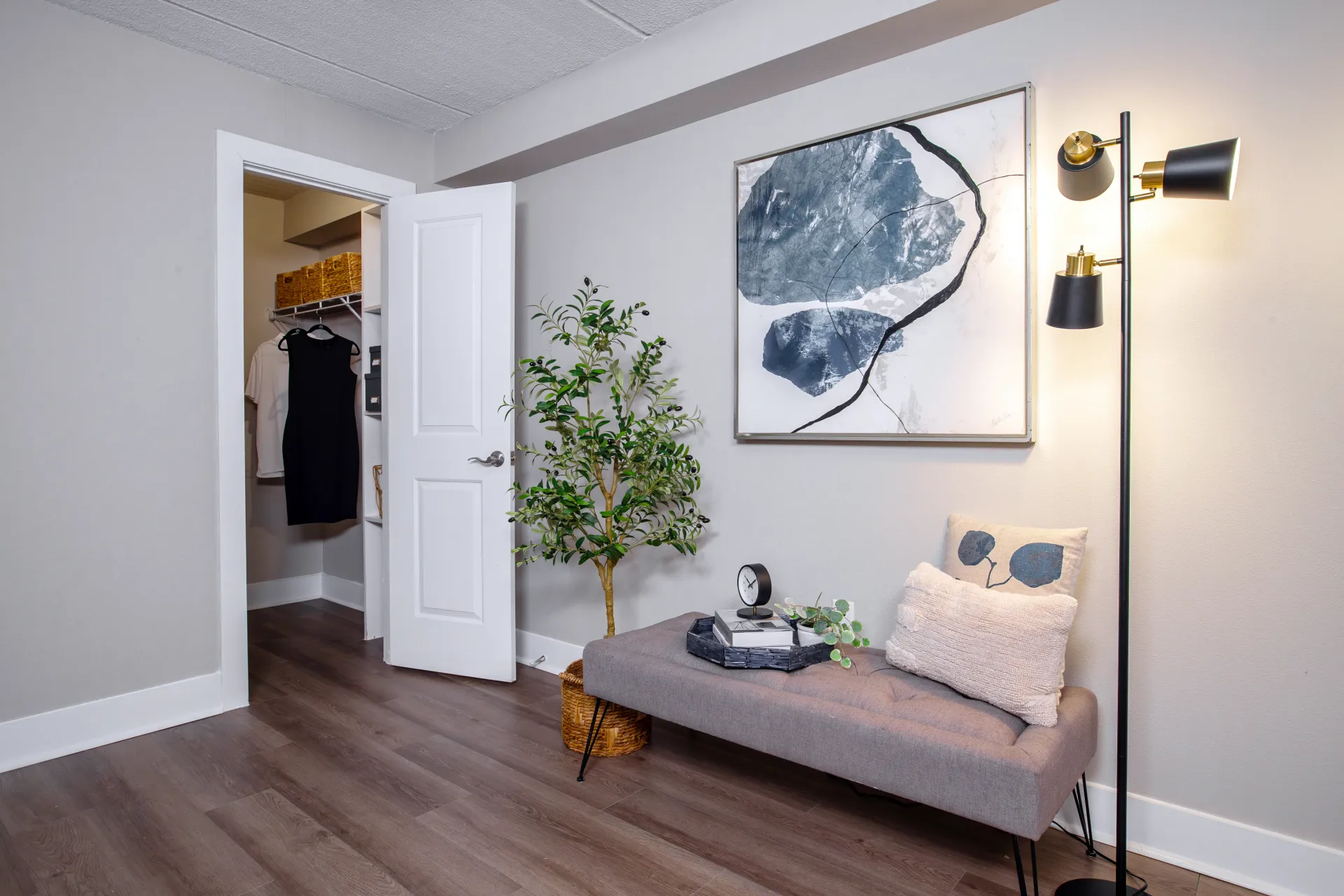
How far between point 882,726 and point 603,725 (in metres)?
1.11

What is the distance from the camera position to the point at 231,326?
3051 mm

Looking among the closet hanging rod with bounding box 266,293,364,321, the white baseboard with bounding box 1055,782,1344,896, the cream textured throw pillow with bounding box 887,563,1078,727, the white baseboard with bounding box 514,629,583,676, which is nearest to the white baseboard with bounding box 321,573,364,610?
the white baseboard with bounding box 514,629,583,676

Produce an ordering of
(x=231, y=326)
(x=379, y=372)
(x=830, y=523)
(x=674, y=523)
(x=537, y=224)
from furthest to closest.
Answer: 1. (x=379, y=372)
2. (x=537, y=224)
3. (x=231, y=326)
4. (x=674, y=523)
5. (x=830, y=523)

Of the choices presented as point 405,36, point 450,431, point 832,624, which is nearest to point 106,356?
point 450,431

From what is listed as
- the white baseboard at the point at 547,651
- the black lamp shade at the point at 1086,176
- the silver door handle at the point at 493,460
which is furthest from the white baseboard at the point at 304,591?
the black lamp shade at the point at 1086,176

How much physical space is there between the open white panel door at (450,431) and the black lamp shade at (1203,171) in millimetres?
2482

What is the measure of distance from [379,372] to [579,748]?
2333 millimetres

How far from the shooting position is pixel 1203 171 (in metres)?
1.56

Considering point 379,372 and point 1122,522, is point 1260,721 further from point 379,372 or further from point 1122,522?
point 379,372

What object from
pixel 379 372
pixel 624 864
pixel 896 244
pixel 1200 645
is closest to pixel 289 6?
pixel 379 372

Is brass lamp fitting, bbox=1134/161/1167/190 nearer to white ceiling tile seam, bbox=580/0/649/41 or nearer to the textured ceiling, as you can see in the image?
the textured ceiling

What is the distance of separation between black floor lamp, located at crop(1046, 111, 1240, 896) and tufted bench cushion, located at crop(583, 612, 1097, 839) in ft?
0.60

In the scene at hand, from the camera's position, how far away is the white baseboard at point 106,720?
253 cm

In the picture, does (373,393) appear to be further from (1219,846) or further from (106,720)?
(1219,846)
